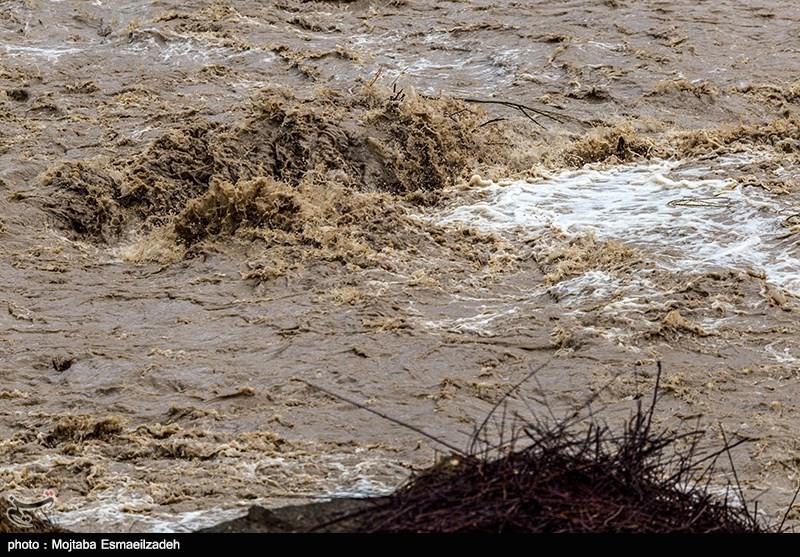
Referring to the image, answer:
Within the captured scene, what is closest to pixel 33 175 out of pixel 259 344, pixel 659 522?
pixel 259 344

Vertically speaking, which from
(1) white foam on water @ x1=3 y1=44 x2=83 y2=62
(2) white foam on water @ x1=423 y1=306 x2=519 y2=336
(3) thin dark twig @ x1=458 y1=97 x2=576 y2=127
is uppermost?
(1) white foam on water @ x1=3 y1=44 x2=83 y2=62

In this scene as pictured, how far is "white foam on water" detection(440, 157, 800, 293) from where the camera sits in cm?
916

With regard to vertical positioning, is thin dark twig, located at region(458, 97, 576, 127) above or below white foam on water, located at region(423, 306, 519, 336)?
above

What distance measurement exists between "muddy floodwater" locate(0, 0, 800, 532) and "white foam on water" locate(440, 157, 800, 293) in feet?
0.11

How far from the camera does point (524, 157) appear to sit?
11516mm

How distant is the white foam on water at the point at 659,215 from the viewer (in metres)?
9.16

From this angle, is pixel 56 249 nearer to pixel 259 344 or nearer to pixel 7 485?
pixel 259 344

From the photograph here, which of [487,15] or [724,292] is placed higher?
[487,15]

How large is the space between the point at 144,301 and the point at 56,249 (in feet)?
3.89

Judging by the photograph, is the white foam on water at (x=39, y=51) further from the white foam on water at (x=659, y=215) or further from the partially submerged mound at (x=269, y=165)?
the white foam on water at (x=659, y=215)

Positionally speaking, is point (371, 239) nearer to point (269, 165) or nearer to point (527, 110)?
point (269, 165)

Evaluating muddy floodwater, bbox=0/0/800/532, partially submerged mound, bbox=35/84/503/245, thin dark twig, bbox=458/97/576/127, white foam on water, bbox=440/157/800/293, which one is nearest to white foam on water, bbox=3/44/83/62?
muddy floodwater, bbox=0/0/800/532

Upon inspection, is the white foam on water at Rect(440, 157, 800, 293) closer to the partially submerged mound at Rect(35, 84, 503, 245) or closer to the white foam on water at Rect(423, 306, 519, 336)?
the partially submerged mound at Rect(35, 84, 503, 245)

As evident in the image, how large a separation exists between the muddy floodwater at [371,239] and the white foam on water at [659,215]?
0.11 feet
